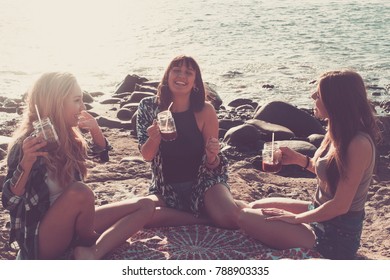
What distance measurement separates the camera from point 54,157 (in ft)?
15.6

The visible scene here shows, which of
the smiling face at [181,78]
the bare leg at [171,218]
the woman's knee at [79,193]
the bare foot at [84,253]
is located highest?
the smiling face at [181,78]

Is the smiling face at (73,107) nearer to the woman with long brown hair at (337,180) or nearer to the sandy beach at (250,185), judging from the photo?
the sandy beach at (250,185)

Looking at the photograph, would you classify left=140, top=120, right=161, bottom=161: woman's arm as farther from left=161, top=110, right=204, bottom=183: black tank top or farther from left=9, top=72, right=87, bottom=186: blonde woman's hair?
left=9, top=72, right=87, bottom=186: blonde woman's hair

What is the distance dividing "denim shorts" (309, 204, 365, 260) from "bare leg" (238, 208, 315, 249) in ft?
0.55

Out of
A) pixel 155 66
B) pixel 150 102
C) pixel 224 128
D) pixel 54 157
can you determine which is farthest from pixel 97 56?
pixel 54 157

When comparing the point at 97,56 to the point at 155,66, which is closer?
the point at 155,66

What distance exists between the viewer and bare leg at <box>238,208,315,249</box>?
5.25 m

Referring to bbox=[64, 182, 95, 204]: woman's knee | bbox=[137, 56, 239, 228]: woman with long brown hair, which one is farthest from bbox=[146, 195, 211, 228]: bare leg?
bbox=[64, 182, 95, 204]: woman's knee

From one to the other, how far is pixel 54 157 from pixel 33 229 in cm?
Result: 60

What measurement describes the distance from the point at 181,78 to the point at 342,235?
7.09 ft

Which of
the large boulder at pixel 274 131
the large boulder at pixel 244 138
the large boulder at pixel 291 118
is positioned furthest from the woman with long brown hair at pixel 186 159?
the large boulder at pixel 291 118

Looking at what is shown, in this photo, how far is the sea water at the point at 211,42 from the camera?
55.2 ft

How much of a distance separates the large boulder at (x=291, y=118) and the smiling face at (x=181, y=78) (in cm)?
500
